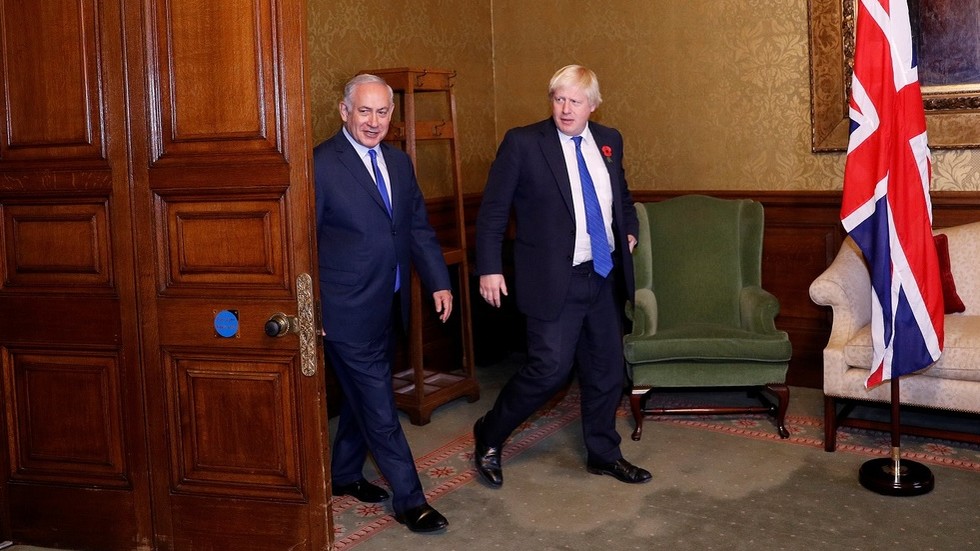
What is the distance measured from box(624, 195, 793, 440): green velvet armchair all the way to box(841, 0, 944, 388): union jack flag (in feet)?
2.54

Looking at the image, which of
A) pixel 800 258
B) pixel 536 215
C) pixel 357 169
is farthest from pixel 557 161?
pixel 800 258

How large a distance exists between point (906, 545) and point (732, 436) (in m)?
1.30

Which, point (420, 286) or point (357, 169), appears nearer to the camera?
point (357, 169)

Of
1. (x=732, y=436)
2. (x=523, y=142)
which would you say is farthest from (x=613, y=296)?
(x=732, y=436)

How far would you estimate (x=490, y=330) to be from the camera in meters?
6.34

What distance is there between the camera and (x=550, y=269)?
157 inches

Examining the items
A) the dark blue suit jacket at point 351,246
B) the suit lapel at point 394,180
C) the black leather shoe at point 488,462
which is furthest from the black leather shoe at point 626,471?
the suit lapel at point 394,180

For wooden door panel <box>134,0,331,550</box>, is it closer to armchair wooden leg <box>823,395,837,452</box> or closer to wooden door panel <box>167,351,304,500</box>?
wooden door panel <box>167,351,304,500</box>

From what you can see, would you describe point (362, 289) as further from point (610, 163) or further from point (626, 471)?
point (626, 471)

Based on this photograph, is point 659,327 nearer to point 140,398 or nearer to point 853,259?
point 853,259

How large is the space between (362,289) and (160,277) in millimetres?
673

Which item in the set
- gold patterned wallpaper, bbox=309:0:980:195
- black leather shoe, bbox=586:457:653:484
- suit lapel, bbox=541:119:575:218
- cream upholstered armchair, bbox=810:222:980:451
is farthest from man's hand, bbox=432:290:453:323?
cream upholstered armchair, bbox=810:222:980:451

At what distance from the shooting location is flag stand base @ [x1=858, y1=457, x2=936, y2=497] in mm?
3891

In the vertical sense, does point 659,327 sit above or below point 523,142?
below
